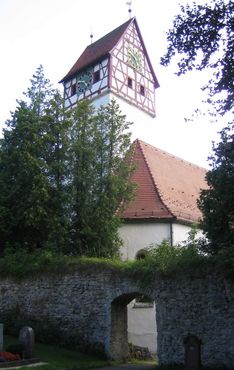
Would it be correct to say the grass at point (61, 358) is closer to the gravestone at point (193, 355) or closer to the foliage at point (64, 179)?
the gravestone at point (193, 355)

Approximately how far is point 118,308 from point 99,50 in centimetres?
1938

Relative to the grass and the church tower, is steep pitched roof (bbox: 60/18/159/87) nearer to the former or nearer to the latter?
the church tower

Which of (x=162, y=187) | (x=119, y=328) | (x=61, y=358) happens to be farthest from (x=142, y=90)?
(x=61, y=358)

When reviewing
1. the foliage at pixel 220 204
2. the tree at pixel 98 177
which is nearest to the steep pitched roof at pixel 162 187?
the tree at pixel 98 177

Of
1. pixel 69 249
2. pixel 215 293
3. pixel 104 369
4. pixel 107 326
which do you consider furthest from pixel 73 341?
pixel 215 293

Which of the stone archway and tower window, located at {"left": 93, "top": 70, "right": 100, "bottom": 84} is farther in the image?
tower window, located at {"left": 93, "top": 70, "right": 100, "bottom": 84}

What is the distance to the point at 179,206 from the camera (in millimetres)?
24344

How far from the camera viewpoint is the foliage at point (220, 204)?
49.0 feet

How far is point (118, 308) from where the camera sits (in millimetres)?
18391

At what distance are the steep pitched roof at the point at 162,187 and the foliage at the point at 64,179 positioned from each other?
1.41 metres

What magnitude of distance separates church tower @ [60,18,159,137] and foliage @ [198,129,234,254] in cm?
1490

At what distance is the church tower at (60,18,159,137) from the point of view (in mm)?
30391

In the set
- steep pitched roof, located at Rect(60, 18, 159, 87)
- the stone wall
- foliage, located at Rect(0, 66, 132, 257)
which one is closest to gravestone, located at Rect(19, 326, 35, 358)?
the stone wall

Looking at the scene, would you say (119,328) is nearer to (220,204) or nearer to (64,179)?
(220,204)
